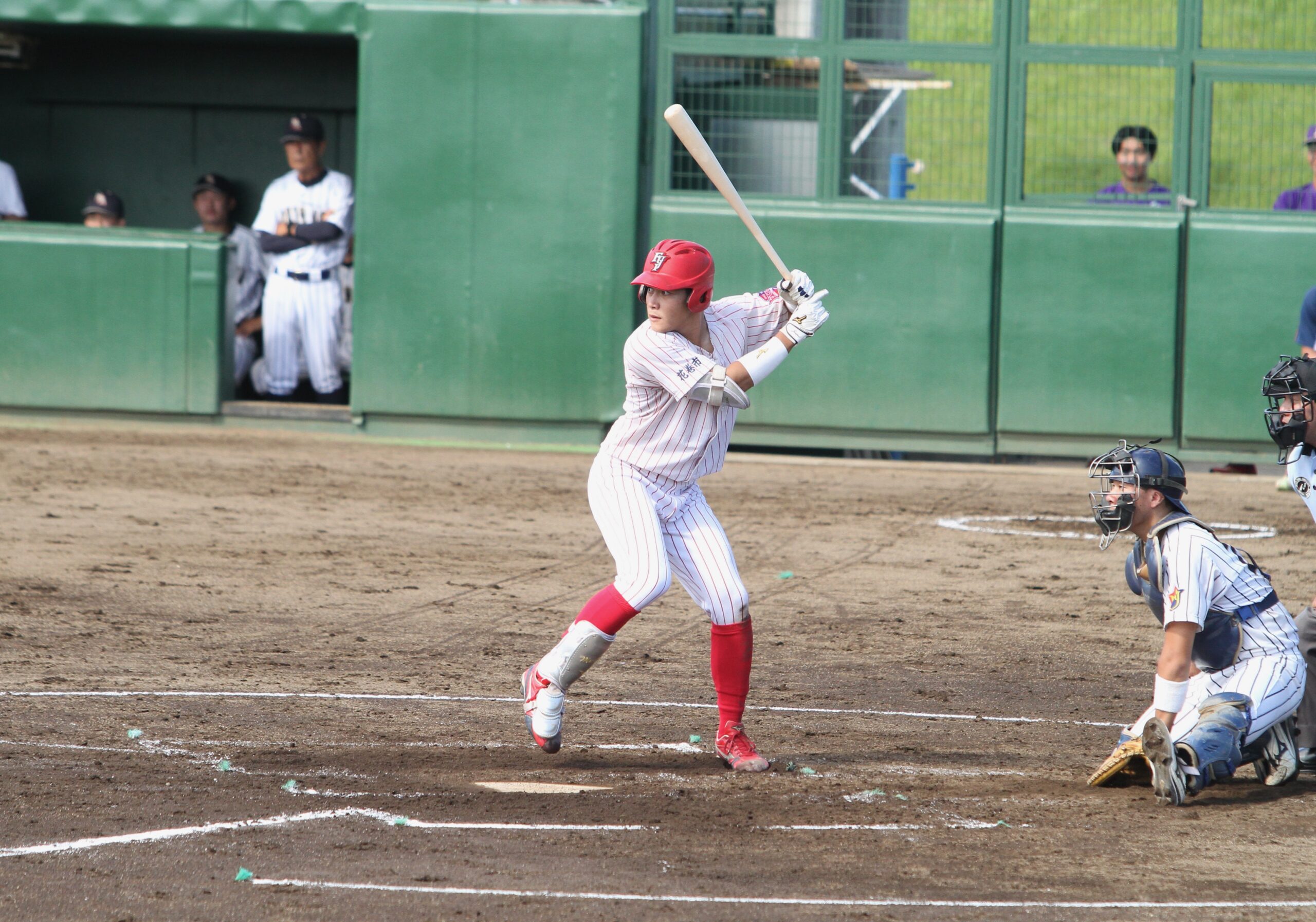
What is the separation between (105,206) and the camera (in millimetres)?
13039

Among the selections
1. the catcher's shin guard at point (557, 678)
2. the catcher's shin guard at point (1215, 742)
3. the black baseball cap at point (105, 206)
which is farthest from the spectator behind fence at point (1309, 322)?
the black baseball cap at point (105, 206)

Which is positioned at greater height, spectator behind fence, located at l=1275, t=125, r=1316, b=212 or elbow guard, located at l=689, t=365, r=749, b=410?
spectator behind fence, located at l=1275, t=125, r=1316, b=212

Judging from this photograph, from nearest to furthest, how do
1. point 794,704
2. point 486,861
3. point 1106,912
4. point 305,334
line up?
point 1106,912 < point 486,861 < point 794,704 < point 305,334

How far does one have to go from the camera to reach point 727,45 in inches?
462

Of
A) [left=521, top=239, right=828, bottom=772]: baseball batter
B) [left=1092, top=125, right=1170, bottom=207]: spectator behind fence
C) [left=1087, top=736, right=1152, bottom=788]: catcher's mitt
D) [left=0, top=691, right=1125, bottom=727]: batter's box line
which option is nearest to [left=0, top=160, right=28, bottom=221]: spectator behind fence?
[left=0, top=691, right=1125, bottom=727]: batter's box line

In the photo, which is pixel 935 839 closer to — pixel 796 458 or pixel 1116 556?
pixel 1116 556

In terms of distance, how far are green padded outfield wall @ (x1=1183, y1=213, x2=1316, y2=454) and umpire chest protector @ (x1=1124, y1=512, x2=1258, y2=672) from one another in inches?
295

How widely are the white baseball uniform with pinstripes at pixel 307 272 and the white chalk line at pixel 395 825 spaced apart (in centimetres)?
875

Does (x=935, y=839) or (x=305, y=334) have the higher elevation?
(x=305, y=334)

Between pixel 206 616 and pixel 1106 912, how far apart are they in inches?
179

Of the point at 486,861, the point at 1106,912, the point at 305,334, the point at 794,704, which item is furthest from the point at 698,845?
the point at 305,334

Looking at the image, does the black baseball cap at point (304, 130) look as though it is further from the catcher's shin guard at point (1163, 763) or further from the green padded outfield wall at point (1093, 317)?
the catcher's shin guard at point (1163, 763)

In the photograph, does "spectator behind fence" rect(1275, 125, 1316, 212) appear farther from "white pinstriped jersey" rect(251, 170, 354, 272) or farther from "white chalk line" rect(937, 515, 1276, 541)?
"white pinstriped jersey" rect(251, 170, 354, 272)

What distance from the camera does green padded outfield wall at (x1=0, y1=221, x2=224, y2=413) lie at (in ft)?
40.4
